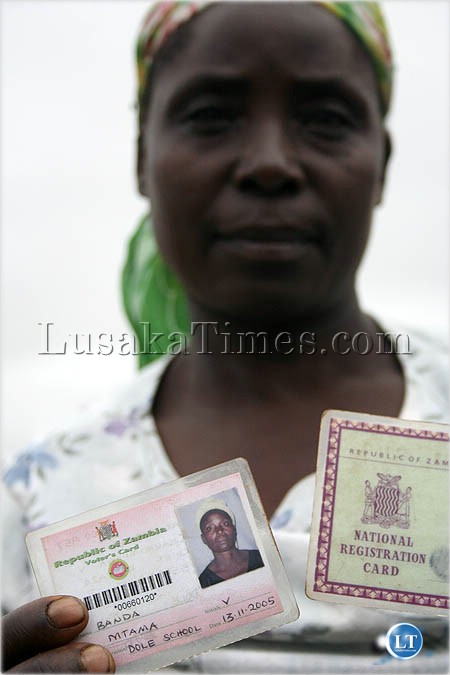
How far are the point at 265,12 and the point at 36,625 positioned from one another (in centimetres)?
73

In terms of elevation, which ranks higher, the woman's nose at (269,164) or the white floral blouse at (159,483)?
the woman's nose at (269,164)

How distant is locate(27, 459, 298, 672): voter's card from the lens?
1.95ft

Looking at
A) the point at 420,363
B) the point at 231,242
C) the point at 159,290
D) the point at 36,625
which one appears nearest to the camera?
the point at 36,625

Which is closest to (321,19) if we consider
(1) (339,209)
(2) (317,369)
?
(1) (339,209)

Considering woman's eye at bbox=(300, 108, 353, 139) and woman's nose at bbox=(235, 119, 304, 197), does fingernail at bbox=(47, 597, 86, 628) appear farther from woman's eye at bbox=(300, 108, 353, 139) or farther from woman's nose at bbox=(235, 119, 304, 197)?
woman's eye at bbox=(300, 108, 353, 139)

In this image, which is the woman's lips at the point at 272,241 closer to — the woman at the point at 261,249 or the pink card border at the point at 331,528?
the woman at the point at 261,249

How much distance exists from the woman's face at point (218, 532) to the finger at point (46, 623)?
0.11 metres

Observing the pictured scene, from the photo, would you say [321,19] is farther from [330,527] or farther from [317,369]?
[330,527]

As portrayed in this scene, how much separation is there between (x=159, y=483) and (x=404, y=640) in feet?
1.05

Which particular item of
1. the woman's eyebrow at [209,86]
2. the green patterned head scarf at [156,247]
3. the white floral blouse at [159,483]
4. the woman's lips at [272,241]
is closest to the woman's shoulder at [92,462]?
the white floral blouse at [159,483]

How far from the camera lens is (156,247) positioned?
4.05ft

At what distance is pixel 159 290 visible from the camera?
1.25 metres

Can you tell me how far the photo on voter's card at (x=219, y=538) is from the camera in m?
0.60

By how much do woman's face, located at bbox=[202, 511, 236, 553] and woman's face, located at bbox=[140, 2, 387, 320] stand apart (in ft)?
1.17
